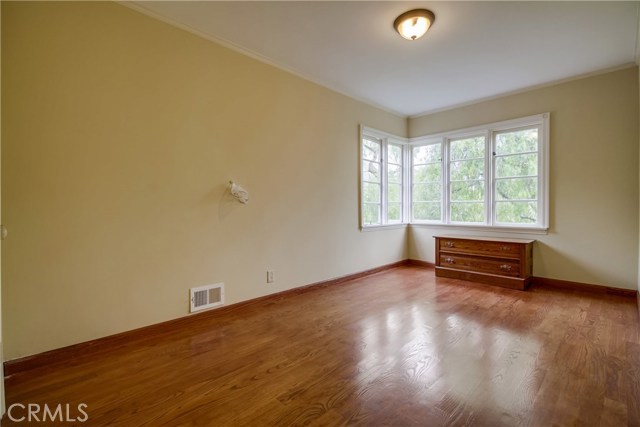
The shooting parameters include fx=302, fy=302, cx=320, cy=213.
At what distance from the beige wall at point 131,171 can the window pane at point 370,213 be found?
1.22 meters

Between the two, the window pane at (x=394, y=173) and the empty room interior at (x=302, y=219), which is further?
the window pane at (x=394, y=173)

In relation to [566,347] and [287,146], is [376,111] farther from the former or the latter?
[566,347]

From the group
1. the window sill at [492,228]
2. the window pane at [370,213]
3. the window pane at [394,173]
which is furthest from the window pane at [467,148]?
the window pane at [370,213]

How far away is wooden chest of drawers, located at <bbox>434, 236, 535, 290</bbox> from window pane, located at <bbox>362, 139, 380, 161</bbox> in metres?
1.57

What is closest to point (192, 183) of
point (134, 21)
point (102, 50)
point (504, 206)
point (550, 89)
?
point (102, 50)

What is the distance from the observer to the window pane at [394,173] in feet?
16.5

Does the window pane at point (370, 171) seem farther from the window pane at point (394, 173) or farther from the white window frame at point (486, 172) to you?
the window pane at point (394, 173)

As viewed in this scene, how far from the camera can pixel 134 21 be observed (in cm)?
239

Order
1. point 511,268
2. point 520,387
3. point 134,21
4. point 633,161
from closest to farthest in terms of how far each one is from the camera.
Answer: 1. point 520,387
2. point 134,21
3. point 633,161
4. point 511,268

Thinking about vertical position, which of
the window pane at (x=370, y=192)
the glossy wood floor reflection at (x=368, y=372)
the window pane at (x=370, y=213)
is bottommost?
the glossy wood floor reflection at (x=368, y=372)

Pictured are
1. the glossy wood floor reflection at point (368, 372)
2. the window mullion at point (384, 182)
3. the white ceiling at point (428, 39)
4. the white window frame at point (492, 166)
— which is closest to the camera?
the glossy wood floor reflection at point (368, 372)

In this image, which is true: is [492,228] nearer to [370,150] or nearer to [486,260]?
[486,260]

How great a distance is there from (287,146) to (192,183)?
46.9 inches

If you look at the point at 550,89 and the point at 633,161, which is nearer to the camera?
the point at 633,161
